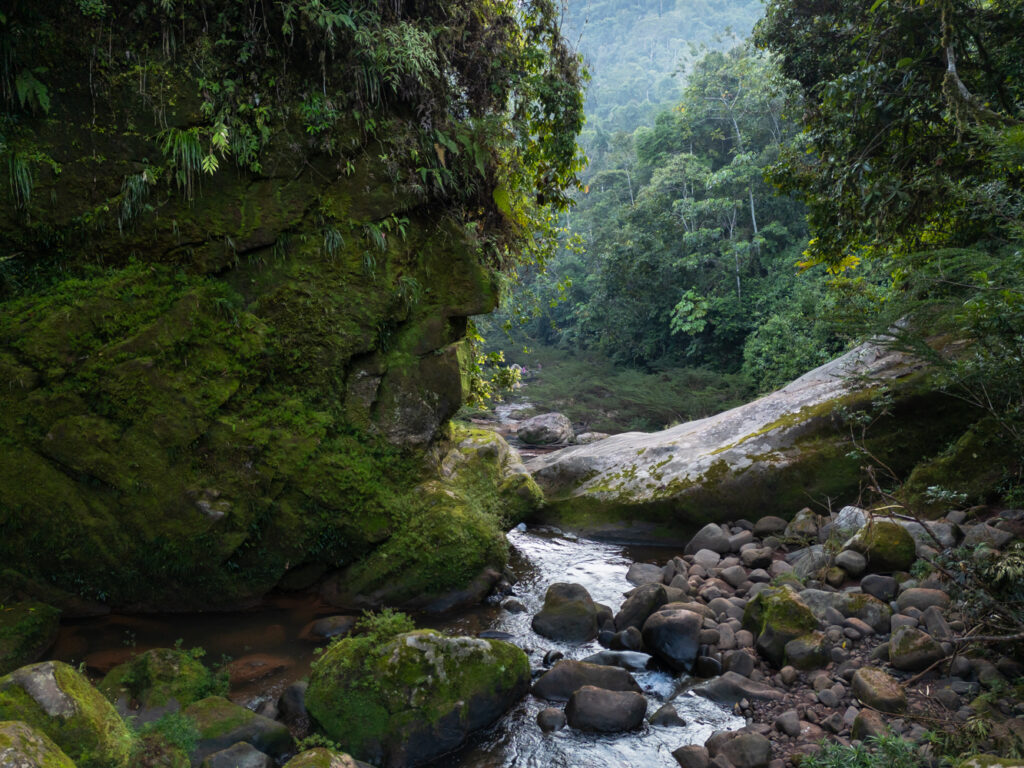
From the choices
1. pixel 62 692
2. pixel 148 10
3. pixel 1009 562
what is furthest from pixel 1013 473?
pixel 148 10

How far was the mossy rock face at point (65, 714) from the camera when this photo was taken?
113 inches

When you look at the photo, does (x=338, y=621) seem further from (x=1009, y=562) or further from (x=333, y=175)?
(x=1009, y=562)

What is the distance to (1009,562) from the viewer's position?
139 inches

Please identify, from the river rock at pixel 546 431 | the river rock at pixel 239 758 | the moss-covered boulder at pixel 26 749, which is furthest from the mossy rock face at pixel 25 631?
the river rock at pixel 546 431

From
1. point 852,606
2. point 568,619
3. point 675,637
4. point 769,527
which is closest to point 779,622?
point 852,606

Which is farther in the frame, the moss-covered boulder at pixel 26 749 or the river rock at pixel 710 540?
the river rock at pixel 710 540

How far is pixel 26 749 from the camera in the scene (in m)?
2.31

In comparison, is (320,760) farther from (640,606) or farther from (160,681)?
(640,606)

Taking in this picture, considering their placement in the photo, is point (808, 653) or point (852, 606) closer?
point (808, 653)

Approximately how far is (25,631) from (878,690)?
627 centimetres

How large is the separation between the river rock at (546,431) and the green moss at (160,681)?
13810 millimetres

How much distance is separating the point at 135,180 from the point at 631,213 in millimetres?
20880

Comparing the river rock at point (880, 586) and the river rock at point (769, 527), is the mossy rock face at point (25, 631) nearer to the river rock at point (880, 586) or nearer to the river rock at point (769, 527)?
the river rock at point (880, 586)

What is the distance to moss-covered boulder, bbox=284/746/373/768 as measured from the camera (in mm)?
3277
